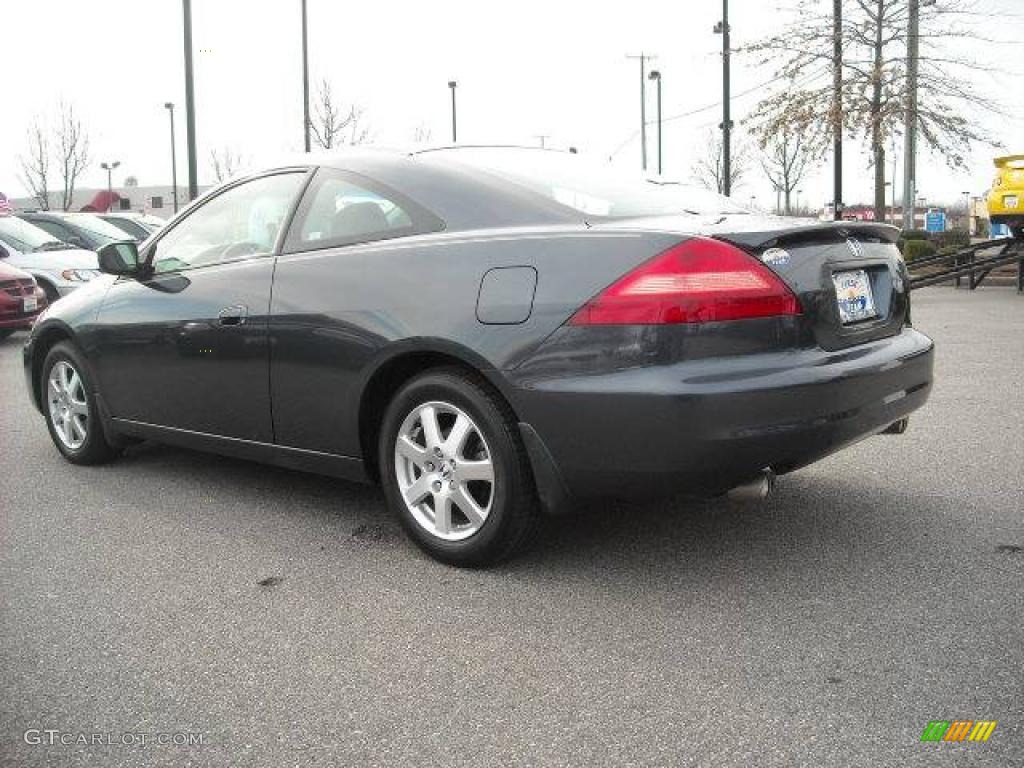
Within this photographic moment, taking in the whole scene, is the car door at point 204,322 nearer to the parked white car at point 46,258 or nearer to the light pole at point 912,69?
the parked white car at point 46,258

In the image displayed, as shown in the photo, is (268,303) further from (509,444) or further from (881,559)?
(881,559)

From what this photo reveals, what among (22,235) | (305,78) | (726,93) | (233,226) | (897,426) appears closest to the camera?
(897,426)

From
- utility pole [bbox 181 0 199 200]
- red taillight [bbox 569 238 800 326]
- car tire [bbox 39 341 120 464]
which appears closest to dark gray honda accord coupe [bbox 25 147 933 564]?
red taillight [bbox 569 238 800 326]

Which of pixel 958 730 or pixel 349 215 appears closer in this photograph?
pixel 958 730

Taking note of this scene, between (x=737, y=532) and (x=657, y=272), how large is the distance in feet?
4.29

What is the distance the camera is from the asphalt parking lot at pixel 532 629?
248cm

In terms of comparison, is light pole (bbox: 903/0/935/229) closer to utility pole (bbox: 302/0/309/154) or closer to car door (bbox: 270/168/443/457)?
utility pole (bbox: 302/0/309/154)

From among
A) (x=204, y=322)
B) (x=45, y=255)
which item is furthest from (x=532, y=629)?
(x=45, y=255)

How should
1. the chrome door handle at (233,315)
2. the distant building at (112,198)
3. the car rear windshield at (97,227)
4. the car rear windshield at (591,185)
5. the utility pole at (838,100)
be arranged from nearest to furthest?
the car rear windshield at (591,185) < the chrome door handle at (233,315) < the car rear windshield at (97,227) < the utility pole at (838,100) < the distant building at (112,198)

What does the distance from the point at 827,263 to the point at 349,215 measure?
1.85 meters

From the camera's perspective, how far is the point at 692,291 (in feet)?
10.3

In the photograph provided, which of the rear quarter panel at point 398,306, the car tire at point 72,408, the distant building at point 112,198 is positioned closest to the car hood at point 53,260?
the car tire at point 72,408

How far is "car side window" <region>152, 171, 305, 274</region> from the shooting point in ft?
14.5
